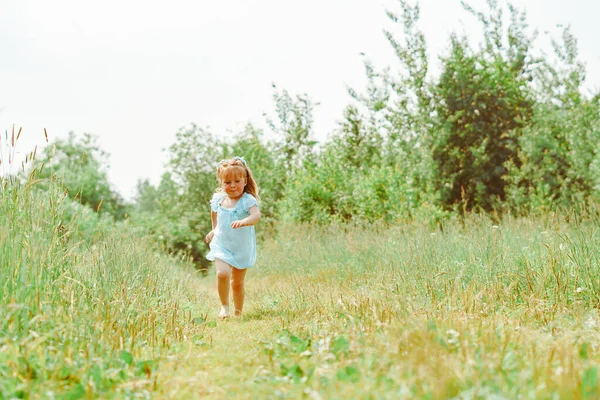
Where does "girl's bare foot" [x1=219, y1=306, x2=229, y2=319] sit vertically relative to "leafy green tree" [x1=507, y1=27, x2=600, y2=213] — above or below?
below

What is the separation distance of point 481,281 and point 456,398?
123 inches

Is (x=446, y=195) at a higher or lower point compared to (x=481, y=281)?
higher

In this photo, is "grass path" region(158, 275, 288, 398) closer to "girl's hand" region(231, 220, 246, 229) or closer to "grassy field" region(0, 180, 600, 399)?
"grassy field" region(0, 180, 600, 399)

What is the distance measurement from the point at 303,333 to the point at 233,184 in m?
2.57

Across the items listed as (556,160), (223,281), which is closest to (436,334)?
(223,281)

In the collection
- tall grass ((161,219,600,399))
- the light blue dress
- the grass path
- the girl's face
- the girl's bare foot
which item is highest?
the girl's face

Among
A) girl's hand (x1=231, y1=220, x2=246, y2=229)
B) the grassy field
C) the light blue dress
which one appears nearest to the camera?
the grassy field

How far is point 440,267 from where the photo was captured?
5.58 metres

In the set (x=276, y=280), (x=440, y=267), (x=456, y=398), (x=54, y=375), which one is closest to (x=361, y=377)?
(x=456, y=398)

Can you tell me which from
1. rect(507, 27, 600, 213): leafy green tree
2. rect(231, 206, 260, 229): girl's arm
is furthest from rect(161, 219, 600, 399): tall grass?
rect(507, 27, 600, 213): leafy green tree

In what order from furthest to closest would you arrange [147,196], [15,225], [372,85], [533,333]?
[147,196]
[372,85]
[15,225]
[533,333]

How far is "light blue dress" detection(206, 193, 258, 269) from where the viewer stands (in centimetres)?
611

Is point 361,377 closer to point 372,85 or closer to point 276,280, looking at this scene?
point 276,280

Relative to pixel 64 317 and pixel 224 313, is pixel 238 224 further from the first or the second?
pixel 64 317
